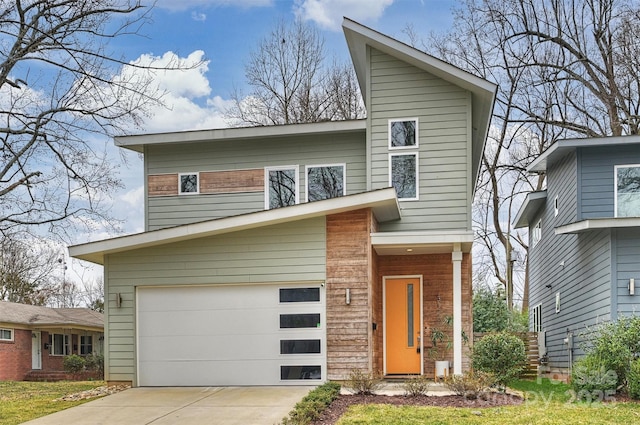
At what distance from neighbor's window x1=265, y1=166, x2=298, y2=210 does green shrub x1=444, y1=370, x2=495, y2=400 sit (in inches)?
235

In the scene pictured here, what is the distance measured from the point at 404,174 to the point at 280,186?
9.76ft

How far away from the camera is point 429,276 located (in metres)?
14.8

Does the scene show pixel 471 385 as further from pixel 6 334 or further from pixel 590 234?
pixel 6 334

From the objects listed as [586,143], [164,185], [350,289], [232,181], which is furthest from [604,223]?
[164,185]

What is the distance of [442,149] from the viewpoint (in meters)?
14.5

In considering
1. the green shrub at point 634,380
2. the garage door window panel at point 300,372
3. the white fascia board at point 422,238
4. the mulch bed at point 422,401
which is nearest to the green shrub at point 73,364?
the garage door window panel at point 300,372

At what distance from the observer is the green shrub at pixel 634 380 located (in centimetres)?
1148

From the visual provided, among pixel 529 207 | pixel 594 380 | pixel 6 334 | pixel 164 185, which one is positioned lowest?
pixel 6 334

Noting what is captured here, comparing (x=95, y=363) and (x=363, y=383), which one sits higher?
(x=363, y=383)

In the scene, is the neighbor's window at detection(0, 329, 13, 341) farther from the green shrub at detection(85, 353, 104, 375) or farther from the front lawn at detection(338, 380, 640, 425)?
the front lawn at detection(338, 380, 640, 425)

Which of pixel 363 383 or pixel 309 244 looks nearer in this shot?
pixel 363 383

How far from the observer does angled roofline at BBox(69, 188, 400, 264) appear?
39.9 feet

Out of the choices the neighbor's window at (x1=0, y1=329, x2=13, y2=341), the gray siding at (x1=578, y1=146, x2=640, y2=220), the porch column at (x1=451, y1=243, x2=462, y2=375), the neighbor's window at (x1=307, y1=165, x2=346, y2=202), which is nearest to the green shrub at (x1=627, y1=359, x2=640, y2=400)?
the porch column at (x1=451, y1=243, x2=462, y2=375)

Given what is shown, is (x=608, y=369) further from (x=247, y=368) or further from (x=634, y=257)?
(x=247, y=368)
